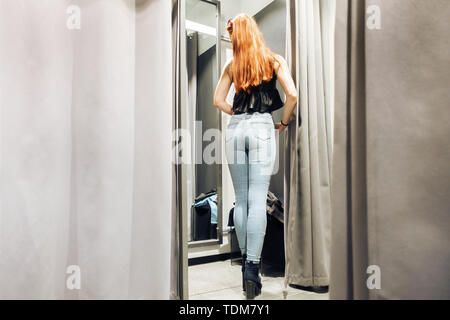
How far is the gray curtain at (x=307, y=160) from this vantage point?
54.5 inches

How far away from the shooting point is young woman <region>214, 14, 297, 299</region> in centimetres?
126

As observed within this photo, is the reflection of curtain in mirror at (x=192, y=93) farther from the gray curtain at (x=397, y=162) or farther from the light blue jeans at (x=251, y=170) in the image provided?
the gray curtain at (x=397, y=162)

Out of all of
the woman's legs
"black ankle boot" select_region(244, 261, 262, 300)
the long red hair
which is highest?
the long red hair

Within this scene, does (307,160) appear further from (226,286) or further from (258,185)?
(226,286)

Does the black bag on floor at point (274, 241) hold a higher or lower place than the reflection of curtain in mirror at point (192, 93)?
lower

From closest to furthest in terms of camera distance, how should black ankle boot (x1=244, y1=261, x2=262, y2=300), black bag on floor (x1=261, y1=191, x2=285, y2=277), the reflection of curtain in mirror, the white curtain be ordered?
the white curtain < black ankle boot (x1=244, y1=261, x2=262, y2=300) < black bag on floor (x1=261, y1=191, x2=285, y2=277) < the reflection of curtain in mirror

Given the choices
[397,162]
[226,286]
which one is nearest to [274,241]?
[226,286]

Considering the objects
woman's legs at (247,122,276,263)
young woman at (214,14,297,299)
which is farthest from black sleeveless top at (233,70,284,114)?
woman's legs at (247,122,276,263)

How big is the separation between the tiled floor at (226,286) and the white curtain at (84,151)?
629mm

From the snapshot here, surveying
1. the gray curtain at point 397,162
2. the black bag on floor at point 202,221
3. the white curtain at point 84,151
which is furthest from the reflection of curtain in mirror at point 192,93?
the gray curtain at point 397,162

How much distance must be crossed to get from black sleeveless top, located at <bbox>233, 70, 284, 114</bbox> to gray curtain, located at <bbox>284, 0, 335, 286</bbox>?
0.57 ft

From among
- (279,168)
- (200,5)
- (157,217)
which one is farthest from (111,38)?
(200,5)

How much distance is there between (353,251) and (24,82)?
0.94 meters

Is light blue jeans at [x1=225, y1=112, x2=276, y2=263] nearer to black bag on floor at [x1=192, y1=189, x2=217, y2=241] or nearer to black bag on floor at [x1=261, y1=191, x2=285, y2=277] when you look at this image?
black bag on floor at [x1=261, y1=191, x2=285, y2=277]
